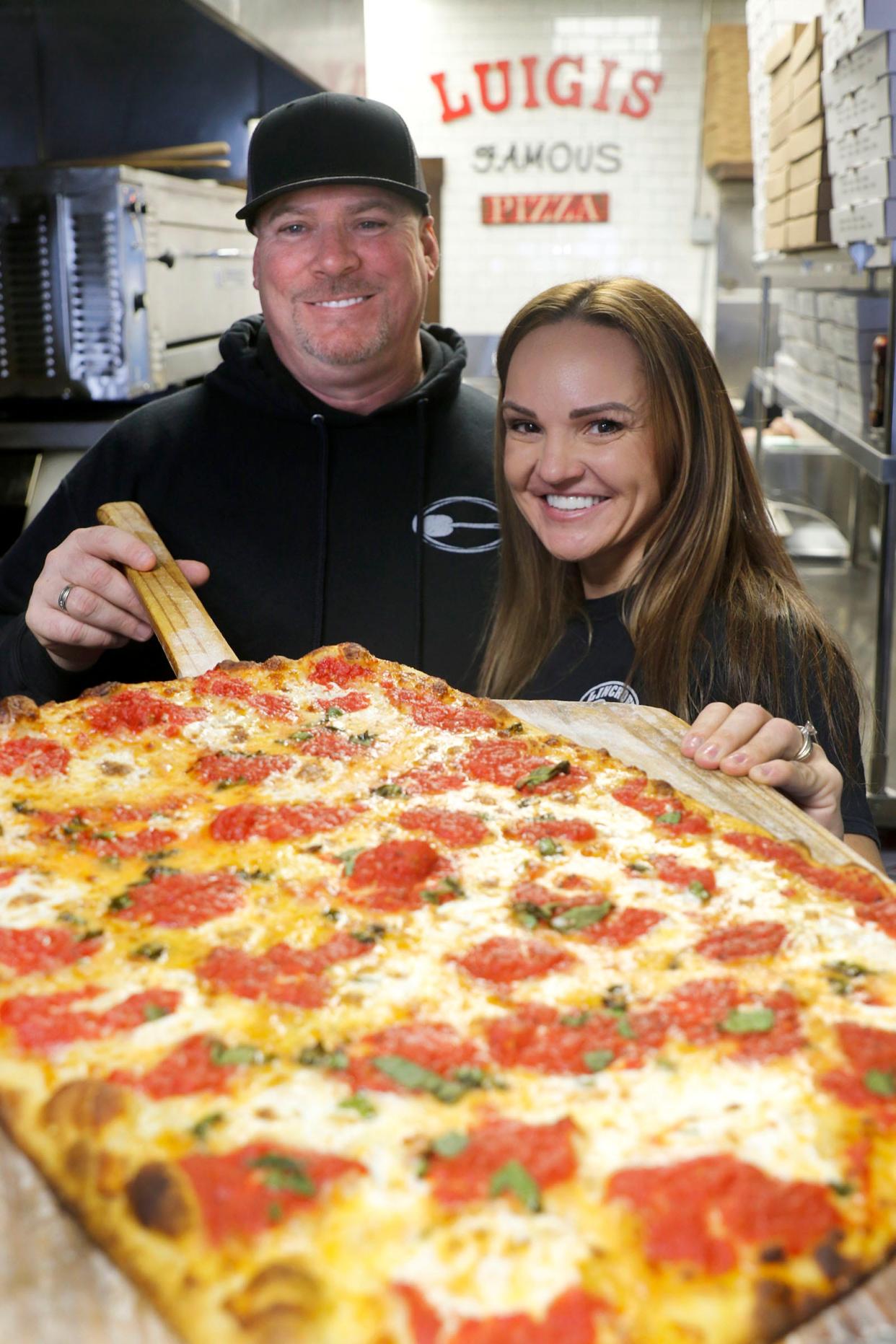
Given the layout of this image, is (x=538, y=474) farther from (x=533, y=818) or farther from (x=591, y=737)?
(x=533, y=818)

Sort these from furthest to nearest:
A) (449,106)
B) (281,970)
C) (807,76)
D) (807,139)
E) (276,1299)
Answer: (449,106), (807,139), (807,76), (281,970), (276,1299)

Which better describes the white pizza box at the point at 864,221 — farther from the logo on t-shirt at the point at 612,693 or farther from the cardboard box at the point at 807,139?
the logo on t-shirt at the point at 612,693

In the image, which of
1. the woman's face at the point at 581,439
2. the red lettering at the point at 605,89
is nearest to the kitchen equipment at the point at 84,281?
the woman's face at the point at 581,439

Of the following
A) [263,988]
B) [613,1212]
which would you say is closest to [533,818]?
[263,988]

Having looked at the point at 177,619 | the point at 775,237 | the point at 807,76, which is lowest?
the point at 177,619

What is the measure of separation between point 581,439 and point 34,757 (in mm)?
903

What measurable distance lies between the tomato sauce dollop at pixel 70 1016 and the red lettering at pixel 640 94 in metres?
7.70

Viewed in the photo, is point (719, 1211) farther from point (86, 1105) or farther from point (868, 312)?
point (868, 312)

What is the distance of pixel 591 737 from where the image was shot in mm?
1728

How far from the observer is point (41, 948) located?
3.66 feet

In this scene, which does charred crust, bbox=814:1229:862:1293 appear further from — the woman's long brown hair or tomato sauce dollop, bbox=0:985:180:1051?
the woman's long brown hair

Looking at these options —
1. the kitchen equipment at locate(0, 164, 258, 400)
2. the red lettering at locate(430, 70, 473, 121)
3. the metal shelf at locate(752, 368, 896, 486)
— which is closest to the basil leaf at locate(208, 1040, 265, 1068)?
the kitchen equipment at locate(0, 164, 258, 400)

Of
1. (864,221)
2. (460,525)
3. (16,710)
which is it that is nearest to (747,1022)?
(16,710)

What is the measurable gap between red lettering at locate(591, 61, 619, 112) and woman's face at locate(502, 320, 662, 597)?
649cm
